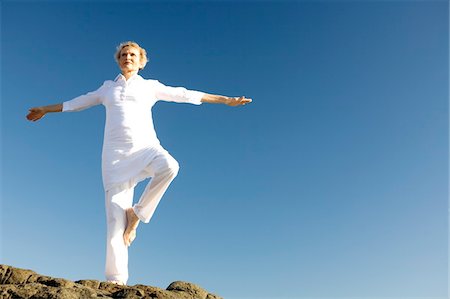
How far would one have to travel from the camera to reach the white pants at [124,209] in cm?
909

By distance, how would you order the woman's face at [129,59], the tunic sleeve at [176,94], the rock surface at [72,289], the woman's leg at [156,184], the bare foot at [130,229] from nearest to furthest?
the rock surface at [72,289], the woman's leg at [156,184], the bare foot at [130,229], the woman's face at [129,59], the tunic sleeve at [176,94]

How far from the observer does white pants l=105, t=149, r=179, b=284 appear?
29.8ft

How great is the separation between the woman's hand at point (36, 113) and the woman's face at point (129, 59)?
1.73 meters

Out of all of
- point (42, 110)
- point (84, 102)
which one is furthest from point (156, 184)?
point (42, 110)

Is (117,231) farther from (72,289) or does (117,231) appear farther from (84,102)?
(72,289)

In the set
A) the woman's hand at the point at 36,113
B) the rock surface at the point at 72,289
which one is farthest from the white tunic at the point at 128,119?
the rock surface at the point at 72,289

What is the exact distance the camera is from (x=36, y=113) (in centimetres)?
1041

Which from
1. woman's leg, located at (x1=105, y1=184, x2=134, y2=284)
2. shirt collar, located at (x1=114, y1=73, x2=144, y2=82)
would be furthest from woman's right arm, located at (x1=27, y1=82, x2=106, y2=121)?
woman's leg, located at (x1=105, y1=184, x2=134, y2=284)

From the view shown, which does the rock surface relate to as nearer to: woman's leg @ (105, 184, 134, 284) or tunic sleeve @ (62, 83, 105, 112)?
woman's leg @ (105, 184, 134, 284)

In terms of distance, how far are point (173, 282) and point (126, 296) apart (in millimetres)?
1118

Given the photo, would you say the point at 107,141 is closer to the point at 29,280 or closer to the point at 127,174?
the point at 127,174

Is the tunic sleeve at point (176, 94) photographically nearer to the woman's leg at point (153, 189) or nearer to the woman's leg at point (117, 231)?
the woman's leg at point (153, 189)

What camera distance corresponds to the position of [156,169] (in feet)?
30.3

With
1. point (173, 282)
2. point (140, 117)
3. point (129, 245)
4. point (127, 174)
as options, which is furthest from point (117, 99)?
point (173, 282)
